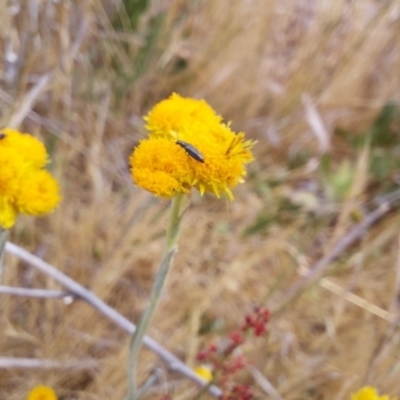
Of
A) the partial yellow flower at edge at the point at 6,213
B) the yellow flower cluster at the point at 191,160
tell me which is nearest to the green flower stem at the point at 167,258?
the yellow flower cluster at the point at 191,160

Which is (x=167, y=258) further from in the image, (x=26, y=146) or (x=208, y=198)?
(x=208, y=198)

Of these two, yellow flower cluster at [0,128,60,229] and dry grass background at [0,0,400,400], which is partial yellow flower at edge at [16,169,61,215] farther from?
dry grass background at [0,0,400,400]

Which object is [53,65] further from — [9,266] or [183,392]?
[183,392]

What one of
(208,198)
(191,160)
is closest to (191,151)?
(191,160)

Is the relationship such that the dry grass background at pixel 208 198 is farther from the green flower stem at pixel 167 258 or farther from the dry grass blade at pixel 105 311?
the green flower stem at pixel 167 258

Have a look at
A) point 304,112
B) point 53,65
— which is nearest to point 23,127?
point 53,65

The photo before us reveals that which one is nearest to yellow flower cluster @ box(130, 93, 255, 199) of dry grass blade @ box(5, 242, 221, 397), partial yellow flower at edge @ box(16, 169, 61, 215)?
partial yellow flower at edge @ box(16, 169, 61, 215)
